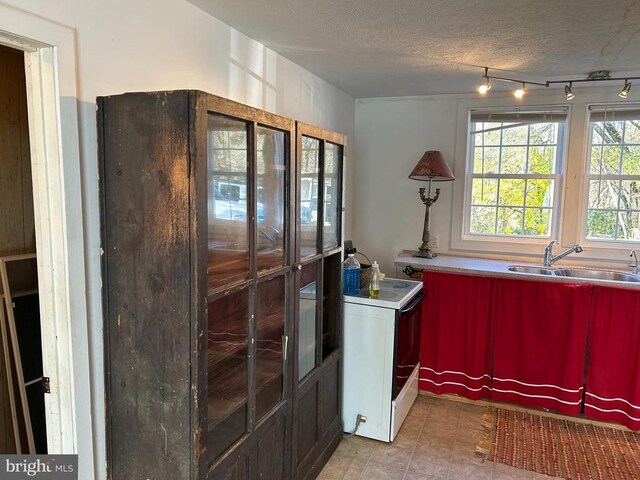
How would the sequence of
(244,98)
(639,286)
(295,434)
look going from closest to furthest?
(295,434)
(244,98)
(639,286)

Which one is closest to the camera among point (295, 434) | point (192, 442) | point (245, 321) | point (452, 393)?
point (192, 442)

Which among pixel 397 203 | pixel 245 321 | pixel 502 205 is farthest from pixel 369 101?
pixel 245 321

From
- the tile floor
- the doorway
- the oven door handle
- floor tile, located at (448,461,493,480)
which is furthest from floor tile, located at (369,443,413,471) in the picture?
the doorway

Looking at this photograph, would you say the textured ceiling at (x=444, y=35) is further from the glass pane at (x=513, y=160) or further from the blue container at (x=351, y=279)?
the blue container at (x=351, y=279)

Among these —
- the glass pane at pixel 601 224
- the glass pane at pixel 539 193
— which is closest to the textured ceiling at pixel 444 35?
the glass pane at pixel 539 193

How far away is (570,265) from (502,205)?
27.6 inches

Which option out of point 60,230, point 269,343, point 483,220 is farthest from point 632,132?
point 60,230

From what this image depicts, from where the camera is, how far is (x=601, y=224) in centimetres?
359

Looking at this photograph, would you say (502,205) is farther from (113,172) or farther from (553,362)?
(113,172)

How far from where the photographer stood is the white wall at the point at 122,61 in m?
1.53

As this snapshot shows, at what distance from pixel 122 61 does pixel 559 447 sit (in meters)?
3.19

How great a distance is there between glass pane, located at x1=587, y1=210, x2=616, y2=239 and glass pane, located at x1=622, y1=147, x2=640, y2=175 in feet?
1.10

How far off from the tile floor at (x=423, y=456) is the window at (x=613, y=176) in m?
1.79

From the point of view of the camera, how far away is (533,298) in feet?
10.5
